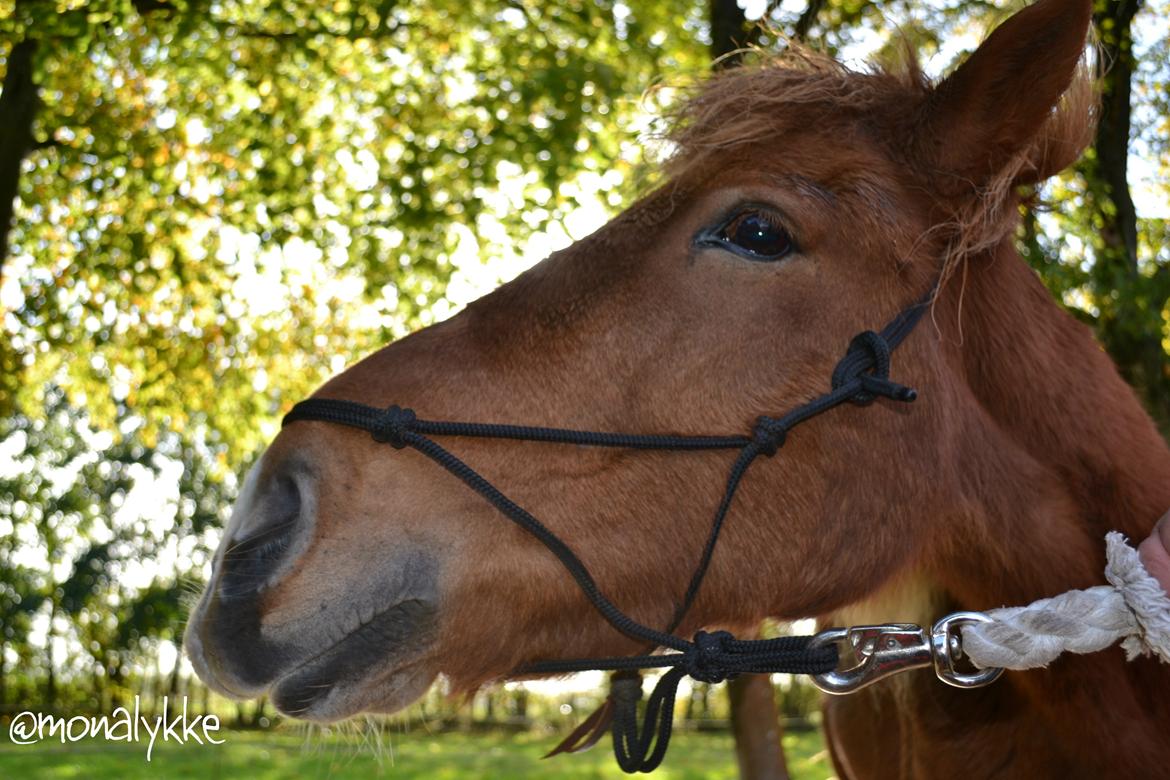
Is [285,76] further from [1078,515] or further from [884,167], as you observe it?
[1078,515]

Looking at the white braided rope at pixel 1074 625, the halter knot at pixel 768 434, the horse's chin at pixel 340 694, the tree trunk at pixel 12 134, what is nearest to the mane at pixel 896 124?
the halter knot at pixel 768 434

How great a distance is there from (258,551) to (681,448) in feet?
3.04

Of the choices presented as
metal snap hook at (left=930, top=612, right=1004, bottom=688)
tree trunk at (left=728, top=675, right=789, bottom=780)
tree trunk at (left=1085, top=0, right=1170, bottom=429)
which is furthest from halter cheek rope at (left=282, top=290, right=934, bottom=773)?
tree trunk at (left=1085, top=0, right=1170, bottom=429)

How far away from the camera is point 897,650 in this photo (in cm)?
228

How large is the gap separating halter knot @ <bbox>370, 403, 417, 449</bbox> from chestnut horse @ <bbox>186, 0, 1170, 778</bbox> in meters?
0.03

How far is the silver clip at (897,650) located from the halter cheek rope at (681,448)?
0.12ft

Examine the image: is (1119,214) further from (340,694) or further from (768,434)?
(340,694)

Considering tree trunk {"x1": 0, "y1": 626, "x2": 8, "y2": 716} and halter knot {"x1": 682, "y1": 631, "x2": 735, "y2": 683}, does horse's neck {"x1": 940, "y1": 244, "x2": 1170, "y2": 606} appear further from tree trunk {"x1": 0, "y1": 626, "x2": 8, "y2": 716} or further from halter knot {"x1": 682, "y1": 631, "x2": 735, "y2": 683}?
tree trunk {"x1": 0, "y1": 626, "x2": 8, "y2": 716}

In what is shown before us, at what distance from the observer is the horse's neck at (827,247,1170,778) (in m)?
2.37

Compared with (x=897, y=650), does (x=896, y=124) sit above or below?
above

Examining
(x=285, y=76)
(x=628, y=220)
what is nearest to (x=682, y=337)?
(x=628, y=220)

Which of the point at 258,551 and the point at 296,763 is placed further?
the point at 296,763

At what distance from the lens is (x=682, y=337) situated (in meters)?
2.38

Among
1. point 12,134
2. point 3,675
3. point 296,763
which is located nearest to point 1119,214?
point 12,134
